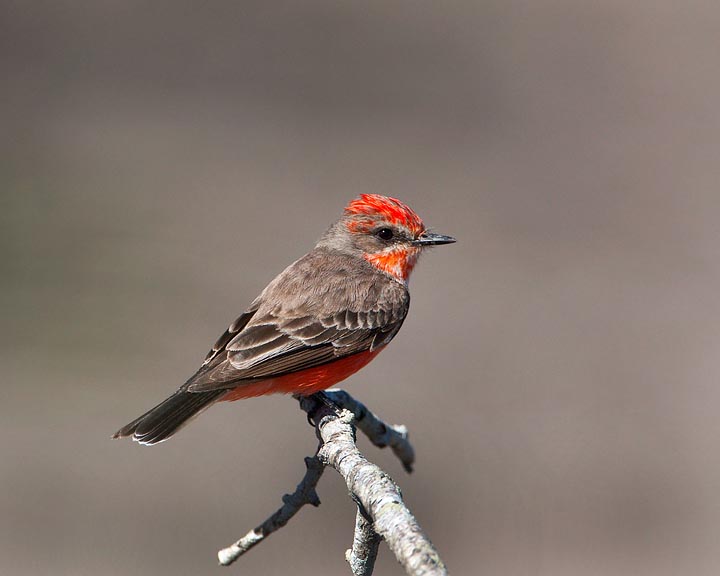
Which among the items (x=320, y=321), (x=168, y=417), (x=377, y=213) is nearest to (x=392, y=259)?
(x=377, y=213)

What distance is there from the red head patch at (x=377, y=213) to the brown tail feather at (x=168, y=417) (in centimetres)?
160

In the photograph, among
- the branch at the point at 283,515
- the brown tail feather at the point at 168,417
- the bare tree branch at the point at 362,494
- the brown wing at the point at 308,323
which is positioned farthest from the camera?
the brown wing at the point at 308,323

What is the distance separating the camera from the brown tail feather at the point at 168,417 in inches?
198

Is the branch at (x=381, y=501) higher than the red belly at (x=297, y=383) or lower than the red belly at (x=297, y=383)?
lower

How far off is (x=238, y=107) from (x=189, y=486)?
24.1 feet

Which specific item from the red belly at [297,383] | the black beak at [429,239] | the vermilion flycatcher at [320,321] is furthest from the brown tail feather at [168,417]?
the black beak at [429,239]

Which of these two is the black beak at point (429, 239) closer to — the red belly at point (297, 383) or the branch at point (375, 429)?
the red belly at point (297, 383)

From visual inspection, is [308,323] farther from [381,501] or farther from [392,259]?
[381,501]

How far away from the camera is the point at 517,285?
1362 cm

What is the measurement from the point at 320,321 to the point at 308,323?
0.08 m

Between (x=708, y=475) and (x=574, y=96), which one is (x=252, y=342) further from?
(x=574, y=96)

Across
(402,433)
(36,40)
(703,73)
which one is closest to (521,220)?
(703,73)

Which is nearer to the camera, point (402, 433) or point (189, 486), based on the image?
point (402, 433)

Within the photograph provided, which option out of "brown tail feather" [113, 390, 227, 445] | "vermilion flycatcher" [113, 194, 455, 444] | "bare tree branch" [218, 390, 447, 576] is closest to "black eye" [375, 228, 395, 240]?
"vermilion flycatcher" [113, 194, 455, 444]
